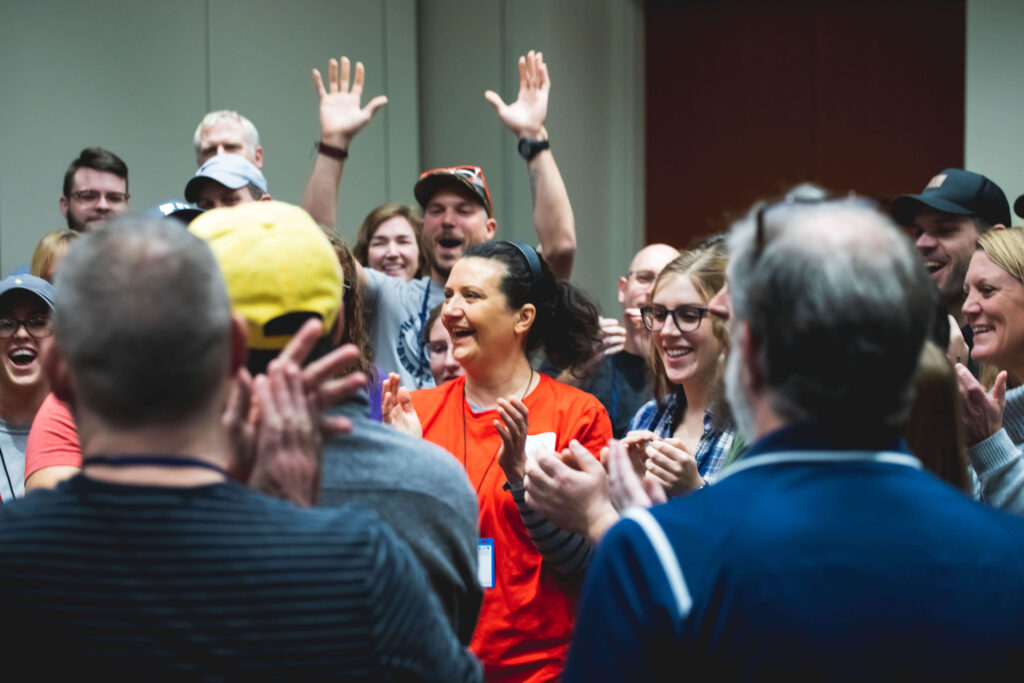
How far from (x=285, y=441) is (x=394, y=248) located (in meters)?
3.24

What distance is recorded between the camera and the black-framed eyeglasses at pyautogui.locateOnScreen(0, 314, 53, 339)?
269cm

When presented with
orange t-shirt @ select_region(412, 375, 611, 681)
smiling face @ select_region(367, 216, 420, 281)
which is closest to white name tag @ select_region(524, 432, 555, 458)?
orange t-shirt @ select_region(412, 375, 611, 681)

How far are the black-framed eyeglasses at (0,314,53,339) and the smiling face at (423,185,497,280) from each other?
4.76 ft

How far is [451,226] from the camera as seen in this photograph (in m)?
A: 3.84

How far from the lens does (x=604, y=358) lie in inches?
143

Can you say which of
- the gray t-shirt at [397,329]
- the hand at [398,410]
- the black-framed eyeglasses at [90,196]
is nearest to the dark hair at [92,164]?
the black-framed eyeglasses at [90,196]

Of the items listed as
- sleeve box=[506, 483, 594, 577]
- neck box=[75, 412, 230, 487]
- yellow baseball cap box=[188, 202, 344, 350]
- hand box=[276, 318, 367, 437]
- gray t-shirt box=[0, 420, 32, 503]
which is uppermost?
yellow baseball cap box=[188, 202, 344, 350]

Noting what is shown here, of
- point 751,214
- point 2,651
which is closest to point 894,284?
point 751,214

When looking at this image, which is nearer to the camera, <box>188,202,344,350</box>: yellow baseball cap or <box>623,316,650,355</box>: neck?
<box>188,202,344,350</box>: yellow baseball cap

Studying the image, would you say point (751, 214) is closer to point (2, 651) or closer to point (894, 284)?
point (894, 284)

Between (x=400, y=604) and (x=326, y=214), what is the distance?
8.76ft

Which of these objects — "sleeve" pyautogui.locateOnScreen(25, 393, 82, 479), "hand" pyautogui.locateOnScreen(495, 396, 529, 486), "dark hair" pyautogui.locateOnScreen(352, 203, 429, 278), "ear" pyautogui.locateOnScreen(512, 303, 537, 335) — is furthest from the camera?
"dark hair" pyautogui.locateOnScreen(352, 203, 429, 278)

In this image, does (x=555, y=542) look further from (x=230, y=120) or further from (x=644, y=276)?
(x=230, y=120)

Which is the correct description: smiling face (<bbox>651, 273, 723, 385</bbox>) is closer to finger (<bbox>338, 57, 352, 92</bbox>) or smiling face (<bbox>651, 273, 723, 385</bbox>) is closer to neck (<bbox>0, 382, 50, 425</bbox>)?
neck (<bbox>0, 382, 50, 425</bbox>)
